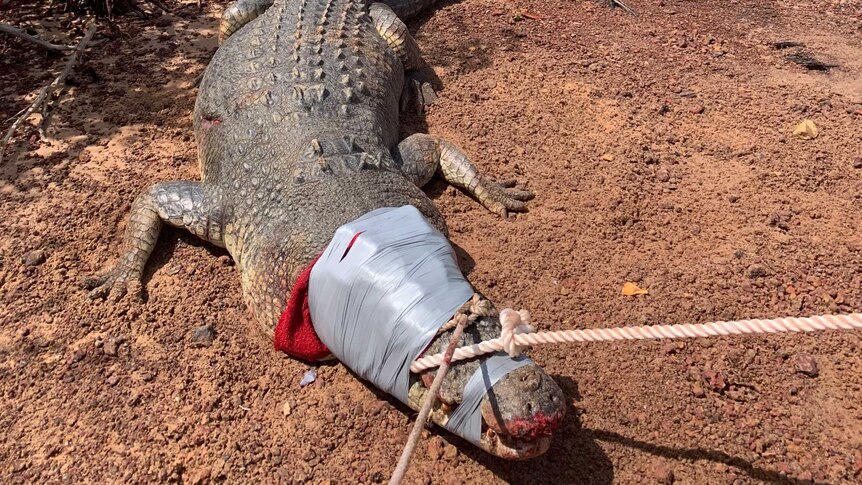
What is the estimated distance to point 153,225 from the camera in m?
3.66

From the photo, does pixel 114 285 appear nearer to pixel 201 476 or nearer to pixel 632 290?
pixel 201 476

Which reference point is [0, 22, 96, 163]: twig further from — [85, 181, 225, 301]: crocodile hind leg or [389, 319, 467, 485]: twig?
[389, 319, 467, 485]: twig

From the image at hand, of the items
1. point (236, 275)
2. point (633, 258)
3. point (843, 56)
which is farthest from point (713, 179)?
point (236, 275)

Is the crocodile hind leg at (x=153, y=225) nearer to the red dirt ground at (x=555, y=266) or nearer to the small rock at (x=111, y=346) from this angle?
the red dirt ground at (x=555, y=266)

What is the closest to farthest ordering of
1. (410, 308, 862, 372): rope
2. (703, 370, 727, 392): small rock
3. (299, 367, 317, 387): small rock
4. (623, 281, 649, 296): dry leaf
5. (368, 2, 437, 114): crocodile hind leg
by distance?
1. (410, 308, 862, 372): rope
2. (703, 370, 727, 392): small rock
3. (299, 367, 317, 387): small rock
4. (623, 281, 649, 296): dry leaf
5. (368, 2, 437, 114): crocodile hind leg

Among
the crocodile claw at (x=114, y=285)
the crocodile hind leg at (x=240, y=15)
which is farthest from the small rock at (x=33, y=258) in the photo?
the crocodile hind leg at (x=240, y=15)

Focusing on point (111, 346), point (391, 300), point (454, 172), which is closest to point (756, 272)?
point (454, 172)

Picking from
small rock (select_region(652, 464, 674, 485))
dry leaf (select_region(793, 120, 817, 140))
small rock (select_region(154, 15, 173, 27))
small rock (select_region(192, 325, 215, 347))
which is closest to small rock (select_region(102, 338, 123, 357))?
small rock (select_region(192, 325, 215, 347))

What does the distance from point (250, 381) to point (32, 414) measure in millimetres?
1088

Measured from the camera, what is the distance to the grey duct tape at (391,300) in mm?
2311

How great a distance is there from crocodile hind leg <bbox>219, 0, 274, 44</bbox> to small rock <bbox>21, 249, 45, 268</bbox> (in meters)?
2.73

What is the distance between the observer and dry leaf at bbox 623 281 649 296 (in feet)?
10.9

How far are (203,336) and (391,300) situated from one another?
55.1 inches

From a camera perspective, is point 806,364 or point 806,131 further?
point 806,131
